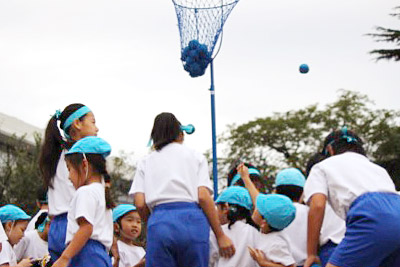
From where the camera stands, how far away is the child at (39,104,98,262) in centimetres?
498

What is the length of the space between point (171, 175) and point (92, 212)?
728 mm

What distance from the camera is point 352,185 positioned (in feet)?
15.2

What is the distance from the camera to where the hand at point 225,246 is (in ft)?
16.7

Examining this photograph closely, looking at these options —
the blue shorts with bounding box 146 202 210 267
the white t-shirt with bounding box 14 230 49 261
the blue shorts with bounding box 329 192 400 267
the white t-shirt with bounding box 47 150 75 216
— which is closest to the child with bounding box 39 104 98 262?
the white t-shirt with bounding box 47 150 75 216

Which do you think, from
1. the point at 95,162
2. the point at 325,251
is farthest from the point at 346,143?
the point at 95,162

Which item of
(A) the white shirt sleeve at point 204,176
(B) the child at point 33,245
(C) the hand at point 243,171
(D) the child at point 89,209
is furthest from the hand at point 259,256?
(B) the child at point 33,245

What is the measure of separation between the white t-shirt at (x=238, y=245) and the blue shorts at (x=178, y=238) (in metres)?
0.38

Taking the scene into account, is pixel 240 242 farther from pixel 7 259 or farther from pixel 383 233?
pixel 7 259

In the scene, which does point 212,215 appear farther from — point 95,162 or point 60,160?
point 60,160

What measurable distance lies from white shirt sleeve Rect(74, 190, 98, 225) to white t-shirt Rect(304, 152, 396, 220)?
4.95 ft

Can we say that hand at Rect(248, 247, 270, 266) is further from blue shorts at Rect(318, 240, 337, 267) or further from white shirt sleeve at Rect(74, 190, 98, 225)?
white shirt sleeve at Rect(74, 190, 98, 225)

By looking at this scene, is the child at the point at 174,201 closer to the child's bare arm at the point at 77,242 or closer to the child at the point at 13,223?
the child's bare arm at the point at 77,242

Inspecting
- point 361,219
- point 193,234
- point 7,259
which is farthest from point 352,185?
point 7,259

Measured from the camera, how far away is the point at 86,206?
4504 mm
